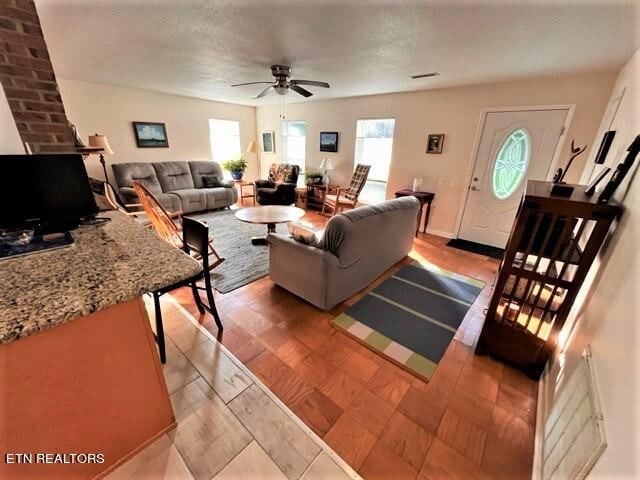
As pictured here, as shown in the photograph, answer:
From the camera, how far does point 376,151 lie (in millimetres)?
4945

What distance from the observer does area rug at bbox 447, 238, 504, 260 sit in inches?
145

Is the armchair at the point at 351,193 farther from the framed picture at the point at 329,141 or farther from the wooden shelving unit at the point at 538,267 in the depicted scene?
the wooden shelving unit at the point at 538,267

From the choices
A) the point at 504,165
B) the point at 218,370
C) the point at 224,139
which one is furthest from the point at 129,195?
the point at 504,165

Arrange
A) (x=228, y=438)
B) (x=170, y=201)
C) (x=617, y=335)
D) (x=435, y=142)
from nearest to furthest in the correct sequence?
(x=617, y=335) → (x=228, y=438) → (x=435, y=142) → (x=170, y=201)

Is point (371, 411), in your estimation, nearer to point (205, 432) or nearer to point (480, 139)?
point (205, 432)

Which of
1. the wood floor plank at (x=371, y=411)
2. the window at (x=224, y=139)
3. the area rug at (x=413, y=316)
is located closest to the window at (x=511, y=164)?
the area rug at (x=413, y=316)

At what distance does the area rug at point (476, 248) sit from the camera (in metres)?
3.67

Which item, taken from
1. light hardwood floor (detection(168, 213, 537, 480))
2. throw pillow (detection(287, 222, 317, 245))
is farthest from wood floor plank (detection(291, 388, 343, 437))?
throw pillow (detection(287, 222, 317, 245))

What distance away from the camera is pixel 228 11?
1.81m

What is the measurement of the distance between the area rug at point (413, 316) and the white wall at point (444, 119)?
1.82 meters

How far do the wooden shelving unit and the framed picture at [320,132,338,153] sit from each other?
13.1ft

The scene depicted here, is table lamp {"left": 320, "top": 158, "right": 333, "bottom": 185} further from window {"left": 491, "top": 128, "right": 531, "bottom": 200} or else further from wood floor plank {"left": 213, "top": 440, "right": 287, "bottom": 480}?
wood floor plank {"left": 213, "top": 440, "right": 287, "bottom": 480}

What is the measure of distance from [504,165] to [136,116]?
6.34m

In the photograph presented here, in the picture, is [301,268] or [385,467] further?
[301,268]
